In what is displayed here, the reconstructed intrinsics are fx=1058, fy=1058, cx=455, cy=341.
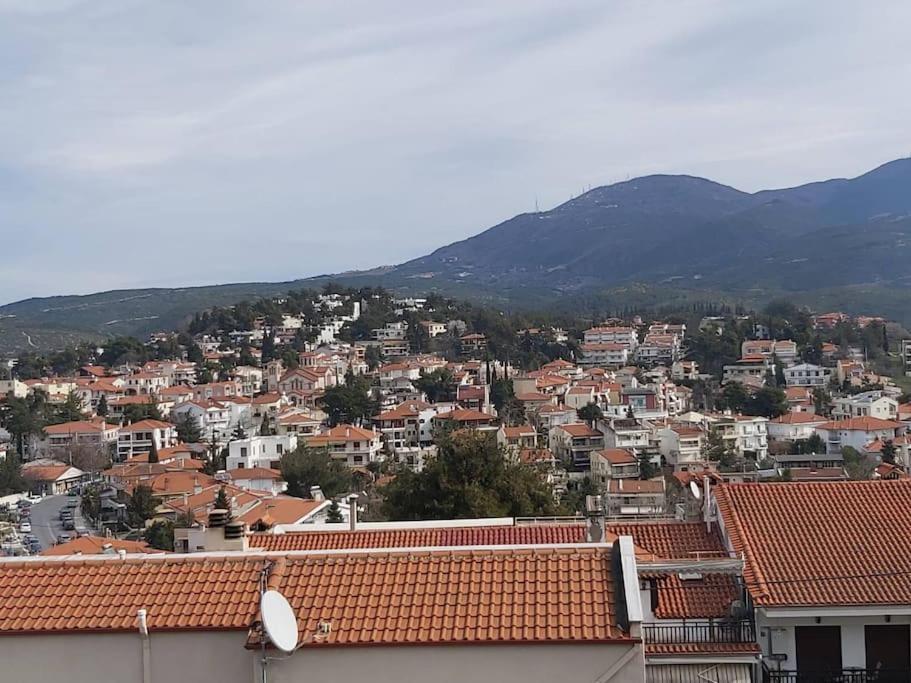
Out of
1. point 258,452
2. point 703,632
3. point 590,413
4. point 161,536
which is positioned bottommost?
point 590,413

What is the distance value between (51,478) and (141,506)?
15255 millimetres

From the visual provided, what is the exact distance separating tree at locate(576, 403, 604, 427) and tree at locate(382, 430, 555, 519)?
162 ft

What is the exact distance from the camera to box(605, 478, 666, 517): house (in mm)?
46312

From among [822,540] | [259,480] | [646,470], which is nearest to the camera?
[822,540]

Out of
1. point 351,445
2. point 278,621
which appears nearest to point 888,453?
point 351,445

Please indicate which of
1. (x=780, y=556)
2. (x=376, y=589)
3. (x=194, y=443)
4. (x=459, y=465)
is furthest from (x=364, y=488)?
(x=376, y=589)

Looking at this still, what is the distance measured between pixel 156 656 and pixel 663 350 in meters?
107

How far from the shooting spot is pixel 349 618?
689cm

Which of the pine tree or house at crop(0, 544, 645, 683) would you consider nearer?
house at crop(0, 544, 645, 683)

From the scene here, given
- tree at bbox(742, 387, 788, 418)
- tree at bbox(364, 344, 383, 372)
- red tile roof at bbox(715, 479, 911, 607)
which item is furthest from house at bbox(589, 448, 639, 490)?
red tile roof at bbox(715, 479, 911, 607)

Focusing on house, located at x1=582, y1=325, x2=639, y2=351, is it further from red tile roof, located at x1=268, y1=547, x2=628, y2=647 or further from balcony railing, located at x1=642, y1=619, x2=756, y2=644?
red tile roof, located at x1=268, y1=547, x2=628, y2=647

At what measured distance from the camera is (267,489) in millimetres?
51156

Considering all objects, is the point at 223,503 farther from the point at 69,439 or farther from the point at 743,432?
the point at 69,439

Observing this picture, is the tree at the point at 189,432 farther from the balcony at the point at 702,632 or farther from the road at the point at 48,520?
the balcony at the point at 702,632
